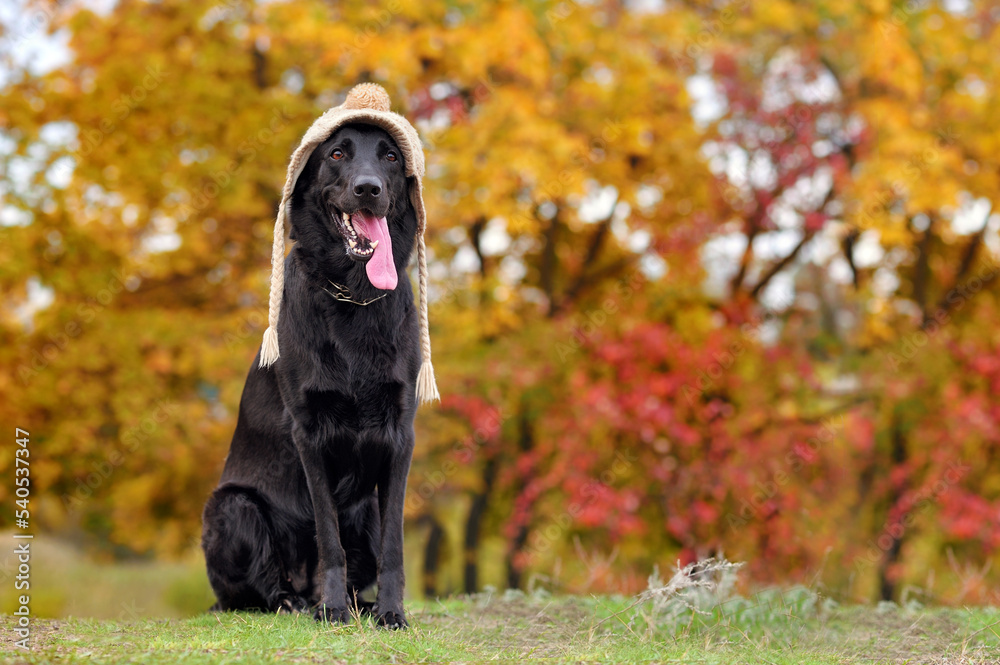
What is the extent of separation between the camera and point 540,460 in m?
9.42

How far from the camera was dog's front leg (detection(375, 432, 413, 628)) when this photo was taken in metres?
3.50

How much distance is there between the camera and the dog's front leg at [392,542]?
3.50 metres

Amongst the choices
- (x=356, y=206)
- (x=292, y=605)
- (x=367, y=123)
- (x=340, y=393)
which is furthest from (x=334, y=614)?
(x=367, y=123)

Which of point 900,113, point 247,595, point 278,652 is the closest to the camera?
point 278,652

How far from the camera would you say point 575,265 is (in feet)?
34.0

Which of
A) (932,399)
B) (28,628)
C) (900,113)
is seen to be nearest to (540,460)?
(932,399)

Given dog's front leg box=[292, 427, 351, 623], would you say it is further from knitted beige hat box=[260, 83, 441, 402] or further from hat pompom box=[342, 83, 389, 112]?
hat pompom box=[342, 83, 389, 112]

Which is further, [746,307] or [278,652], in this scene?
[746,307]

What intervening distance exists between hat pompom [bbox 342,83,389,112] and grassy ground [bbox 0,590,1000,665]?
2.05 m

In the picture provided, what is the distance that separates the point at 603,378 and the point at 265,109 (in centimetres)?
427

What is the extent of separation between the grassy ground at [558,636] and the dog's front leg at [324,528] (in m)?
0.14

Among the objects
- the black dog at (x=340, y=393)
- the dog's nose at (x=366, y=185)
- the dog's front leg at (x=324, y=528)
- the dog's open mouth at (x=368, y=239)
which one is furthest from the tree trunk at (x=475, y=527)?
Result: the dog's nose at (x=366, y=185)

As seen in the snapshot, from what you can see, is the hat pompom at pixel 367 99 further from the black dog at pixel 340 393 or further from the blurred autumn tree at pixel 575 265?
the blurred autumn tree at pixel 575 265

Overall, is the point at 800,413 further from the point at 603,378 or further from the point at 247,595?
the point at 247,595
